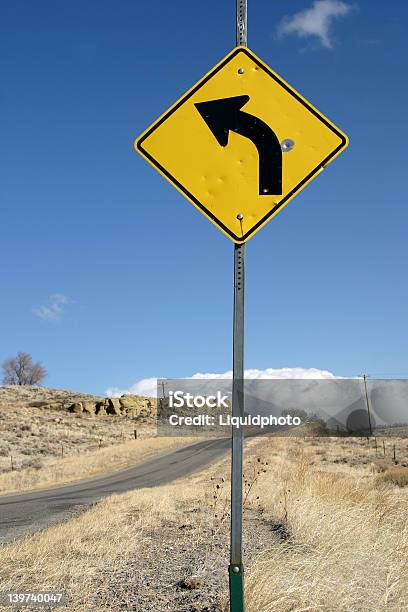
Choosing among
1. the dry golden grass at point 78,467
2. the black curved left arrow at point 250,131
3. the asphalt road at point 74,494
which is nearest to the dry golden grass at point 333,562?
the black curved left arrow at point 250,131

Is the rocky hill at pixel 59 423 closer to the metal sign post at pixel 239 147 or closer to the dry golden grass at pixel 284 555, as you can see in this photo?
the dry golden grass at pixel 284 555

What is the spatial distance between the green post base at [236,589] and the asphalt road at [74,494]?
7.92 meters

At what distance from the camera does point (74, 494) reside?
20969 mm

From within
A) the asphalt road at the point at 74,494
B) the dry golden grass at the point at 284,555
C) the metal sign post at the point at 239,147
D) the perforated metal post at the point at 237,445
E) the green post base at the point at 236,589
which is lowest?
the asphalt road at the point at 74,494

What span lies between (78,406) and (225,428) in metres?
21.5

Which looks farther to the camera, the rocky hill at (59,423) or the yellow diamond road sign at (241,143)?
the rocky hill at (59,423)

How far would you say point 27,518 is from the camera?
14242mm

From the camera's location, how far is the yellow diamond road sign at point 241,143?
391cm

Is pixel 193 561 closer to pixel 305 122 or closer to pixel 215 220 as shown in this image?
pixel 215 220

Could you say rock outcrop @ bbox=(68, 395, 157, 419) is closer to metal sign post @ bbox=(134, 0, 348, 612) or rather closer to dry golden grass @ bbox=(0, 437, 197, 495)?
dry golden grass @ bbox=(0, 437, 197, 495)

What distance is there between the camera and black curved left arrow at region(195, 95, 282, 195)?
3926 millimetres

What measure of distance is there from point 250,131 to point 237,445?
6.83 ft

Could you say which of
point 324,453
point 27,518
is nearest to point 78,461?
point 324,453

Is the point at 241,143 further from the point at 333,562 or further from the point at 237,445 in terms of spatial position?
the point at 333,562
